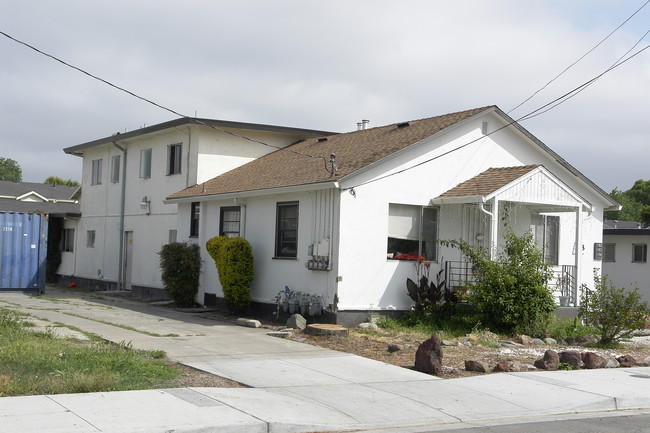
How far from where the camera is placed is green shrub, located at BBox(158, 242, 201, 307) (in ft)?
68.7

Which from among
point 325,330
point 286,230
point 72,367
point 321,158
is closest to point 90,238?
point 321,158

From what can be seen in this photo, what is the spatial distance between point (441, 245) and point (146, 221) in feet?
38.1

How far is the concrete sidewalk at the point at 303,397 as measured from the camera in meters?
7.86

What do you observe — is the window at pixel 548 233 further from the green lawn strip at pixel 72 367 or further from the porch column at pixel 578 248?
the green lawn strip at pixel 72 367

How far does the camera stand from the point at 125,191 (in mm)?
26922

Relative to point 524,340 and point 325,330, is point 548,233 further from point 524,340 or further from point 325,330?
Result: point 325,330

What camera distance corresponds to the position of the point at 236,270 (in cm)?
1827

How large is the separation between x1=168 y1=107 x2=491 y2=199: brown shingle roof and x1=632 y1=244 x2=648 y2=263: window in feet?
43.1

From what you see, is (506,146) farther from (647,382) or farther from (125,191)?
(125,191)

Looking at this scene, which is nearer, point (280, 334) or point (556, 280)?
point (280, 334)

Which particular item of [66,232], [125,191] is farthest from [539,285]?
[66,232]

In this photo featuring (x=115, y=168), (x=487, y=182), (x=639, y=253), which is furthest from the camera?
(x=639, y=253)

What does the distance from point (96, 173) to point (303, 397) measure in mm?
22225

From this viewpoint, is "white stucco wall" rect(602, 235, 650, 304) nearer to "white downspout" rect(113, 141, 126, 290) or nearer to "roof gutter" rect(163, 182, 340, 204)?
"roof gutter" rect(163, 182, 340, 204)
